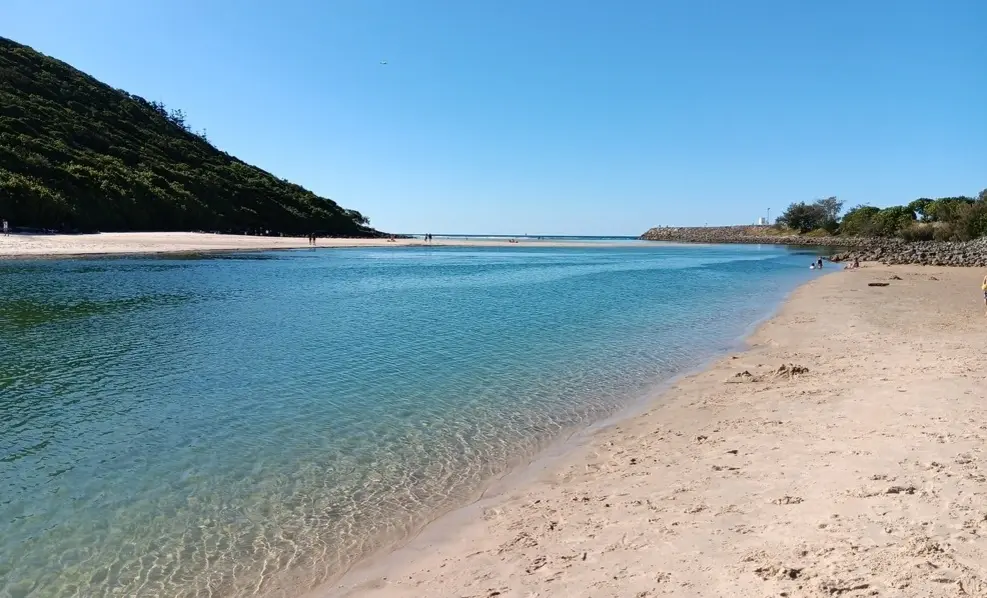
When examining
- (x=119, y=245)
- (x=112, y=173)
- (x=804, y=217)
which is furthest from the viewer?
(x=804, y=217)

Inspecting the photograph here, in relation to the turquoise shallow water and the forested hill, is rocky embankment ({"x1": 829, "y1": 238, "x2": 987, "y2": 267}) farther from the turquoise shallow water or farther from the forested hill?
the forested hill

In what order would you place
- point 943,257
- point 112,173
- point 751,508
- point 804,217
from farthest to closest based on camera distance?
1. point 804,217
2. point 112,173
3. point 943,257
4. point 751,508

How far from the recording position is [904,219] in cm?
10438

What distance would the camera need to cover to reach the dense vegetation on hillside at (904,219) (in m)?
70.6

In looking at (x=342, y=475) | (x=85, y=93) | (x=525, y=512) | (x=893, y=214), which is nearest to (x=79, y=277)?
(x=342, y=475)

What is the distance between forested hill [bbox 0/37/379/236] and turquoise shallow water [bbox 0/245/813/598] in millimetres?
55445

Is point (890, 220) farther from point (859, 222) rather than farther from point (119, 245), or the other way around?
point (119, 245)

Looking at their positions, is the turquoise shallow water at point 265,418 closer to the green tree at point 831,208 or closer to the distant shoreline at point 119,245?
the distant shoreline at point 119,245

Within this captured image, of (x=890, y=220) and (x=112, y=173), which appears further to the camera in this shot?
(x=890, y=220)

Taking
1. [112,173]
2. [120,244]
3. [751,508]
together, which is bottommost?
[751,508]

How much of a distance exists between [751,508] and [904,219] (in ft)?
405

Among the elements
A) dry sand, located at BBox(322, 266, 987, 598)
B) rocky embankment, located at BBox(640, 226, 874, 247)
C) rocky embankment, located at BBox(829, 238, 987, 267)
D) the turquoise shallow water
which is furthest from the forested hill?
rocky embankment, located at BBox(640, 226, 874, 247)

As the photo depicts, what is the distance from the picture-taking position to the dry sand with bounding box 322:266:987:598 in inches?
166

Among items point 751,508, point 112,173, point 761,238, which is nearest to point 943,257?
point 751,508
